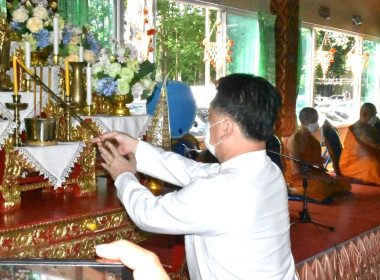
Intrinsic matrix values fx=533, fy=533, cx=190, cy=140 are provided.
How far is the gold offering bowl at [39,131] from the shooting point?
2.19 meters

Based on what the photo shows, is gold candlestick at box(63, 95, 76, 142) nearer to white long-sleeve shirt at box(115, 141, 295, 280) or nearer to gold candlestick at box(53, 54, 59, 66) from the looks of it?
gold candlestick at box(53, 54, 59, 66)

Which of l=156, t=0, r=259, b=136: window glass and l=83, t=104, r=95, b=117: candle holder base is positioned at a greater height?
l=156, t=0, r=259, b=136: window glass

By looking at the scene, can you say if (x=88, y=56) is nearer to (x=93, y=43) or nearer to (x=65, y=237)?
(x=93, y=43)

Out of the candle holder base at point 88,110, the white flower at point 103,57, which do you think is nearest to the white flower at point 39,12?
the white flower at point 103,57

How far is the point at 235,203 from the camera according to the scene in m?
1.43

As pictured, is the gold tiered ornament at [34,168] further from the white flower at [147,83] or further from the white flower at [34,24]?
the white flower at [147,83]

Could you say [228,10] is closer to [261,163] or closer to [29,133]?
[29,133]

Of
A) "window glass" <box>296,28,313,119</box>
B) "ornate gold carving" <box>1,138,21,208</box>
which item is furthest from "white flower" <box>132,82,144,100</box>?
"window glass" <box>296,28,313,119</box>

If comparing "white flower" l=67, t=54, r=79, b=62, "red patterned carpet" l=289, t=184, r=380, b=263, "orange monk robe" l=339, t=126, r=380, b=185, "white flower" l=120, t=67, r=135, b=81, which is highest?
"white flower" l=67, t=54, r=79, b=62

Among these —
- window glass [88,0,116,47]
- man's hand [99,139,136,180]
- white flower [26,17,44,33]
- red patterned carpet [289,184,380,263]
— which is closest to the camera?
man's hand [99,139,136,180]

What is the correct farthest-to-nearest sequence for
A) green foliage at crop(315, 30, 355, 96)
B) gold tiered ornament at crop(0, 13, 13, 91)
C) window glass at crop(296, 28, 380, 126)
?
1. green foliage at crop(315, 30, 355, 96)
2. window glass at crop(296, 28, 380, 126)
3. gold tiered ornament at crop(0, 13, 13, 91)

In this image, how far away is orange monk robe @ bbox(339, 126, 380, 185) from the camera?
6301 millimetres

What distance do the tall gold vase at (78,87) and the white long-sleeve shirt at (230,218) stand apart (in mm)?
1046

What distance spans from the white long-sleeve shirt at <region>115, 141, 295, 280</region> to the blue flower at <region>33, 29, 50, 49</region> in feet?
3.82
